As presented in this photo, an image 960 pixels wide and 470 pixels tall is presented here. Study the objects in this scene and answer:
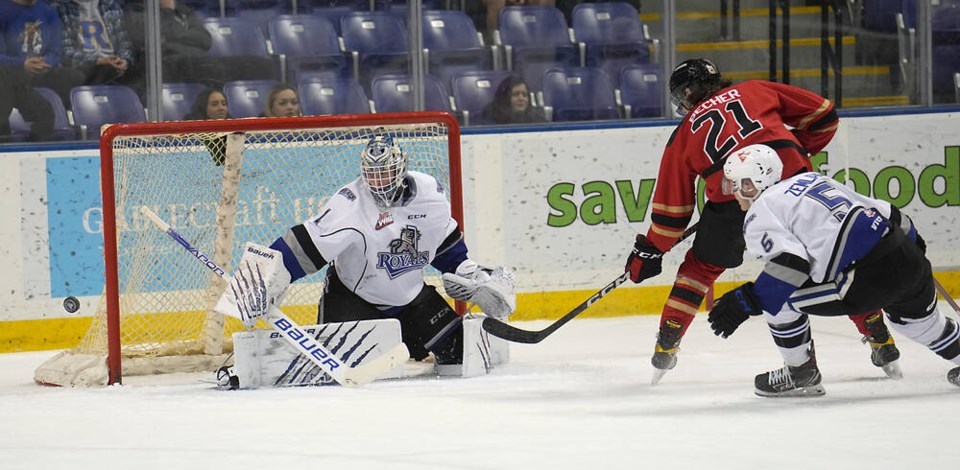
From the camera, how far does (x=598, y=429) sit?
348 cm

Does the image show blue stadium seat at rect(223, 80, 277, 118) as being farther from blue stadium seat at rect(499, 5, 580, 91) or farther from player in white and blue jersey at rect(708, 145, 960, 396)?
player in white and blue jersey at rect(708, 145, 960, 396)

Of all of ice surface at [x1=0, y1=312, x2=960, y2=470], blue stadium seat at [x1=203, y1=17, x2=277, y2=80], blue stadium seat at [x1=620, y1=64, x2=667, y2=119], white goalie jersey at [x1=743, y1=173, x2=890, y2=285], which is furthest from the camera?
blue stadium seat at [x1=620, y1=64, x2=667, y2=119]

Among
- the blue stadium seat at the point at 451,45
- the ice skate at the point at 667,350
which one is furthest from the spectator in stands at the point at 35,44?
the ice skate at the point at 667,350

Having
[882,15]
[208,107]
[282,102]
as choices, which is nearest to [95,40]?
[208,107]

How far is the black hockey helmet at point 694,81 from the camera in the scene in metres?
4.29

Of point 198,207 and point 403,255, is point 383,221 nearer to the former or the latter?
point 403,255

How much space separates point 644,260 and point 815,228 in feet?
2.36

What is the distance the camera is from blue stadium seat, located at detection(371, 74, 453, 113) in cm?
598

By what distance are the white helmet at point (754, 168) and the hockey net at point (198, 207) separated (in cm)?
Result: 125

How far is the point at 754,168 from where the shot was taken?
12.2 ft

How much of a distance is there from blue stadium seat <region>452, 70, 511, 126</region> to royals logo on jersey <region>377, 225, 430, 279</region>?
64.6 inches

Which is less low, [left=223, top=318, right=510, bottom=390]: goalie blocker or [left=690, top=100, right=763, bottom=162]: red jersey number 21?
[left=690, top=100, right=763, bottom=162]: red jersey number 21

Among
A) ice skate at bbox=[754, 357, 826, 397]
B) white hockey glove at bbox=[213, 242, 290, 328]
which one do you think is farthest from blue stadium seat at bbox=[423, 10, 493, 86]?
ice skate at bbox=[754, 357, 826, 397]

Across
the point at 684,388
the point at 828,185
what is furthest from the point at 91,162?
the point at 828,185
